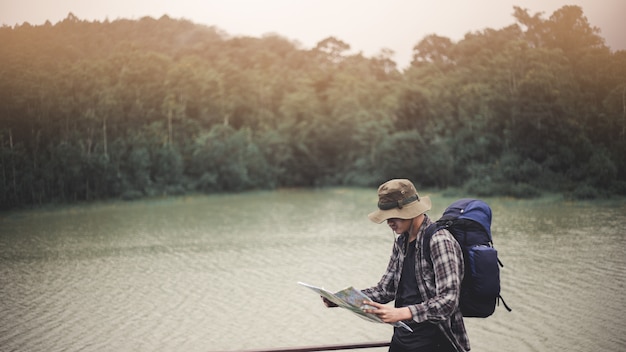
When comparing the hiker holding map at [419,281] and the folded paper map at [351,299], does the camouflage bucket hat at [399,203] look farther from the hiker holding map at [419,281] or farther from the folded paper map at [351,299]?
the folded paper map at [351,299]

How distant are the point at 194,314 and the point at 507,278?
Answer: 5432 millimetres

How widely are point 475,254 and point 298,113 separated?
44.7 metres

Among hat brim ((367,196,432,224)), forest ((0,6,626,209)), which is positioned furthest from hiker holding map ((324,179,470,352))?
forest ((0,6,626,209))

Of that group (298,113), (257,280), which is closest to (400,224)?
(257,280)

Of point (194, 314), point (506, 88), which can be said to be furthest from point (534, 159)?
point (194, 314)

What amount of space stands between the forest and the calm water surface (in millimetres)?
2957

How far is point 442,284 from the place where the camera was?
7.32 feet

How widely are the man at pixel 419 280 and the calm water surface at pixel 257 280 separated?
4.71 metres

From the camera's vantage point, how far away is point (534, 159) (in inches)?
894

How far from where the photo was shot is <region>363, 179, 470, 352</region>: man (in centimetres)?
222

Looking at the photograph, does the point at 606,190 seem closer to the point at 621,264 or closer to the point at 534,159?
the point at 534,159

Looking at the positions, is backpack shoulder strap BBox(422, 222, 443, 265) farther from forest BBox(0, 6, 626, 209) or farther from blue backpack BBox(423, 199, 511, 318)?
forest BBox(0, 6, 626, 209)

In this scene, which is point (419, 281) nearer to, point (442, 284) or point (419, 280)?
point (419, 280)

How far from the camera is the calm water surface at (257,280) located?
7484mm
